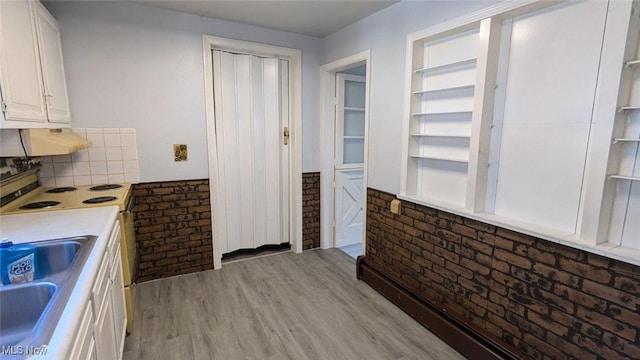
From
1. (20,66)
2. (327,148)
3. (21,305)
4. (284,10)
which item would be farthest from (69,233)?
(327,148)

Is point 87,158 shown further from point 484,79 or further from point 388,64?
point 484,79

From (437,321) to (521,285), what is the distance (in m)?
0.71

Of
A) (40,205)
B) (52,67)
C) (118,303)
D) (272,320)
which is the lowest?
(272,320)

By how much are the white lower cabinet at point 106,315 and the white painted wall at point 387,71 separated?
2.13 metres

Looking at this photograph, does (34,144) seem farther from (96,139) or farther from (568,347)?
(568,347)

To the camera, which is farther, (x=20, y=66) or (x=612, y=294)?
(x=20, y=66)

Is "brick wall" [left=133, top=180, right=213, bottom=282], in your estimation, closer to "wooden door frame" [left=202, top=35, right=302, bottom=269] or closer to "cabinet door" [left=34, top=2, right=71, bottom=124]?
"wooden door frame" [left=202, top=35, right=302, bottom=269]

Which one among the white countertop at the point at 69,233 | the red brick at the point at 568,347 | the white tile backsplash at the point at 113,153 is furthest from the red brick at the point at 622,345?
the white tile backsplash at the point at 113,153

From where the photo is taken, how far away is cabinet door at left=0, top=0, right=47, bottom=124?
1.54m

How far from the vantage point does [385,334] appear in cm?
232

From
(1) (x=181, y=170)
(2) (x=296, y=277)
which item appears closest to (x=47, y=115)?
(1) (x=181, y=170)

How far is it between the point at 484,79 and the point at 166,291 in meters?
3.13

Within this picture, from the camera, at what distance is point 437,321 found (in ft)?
7.51

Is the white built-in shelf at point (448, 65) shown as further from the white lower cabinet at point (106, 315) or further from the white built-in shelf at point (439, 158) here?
the white lower cabinet at point (106, 315)
